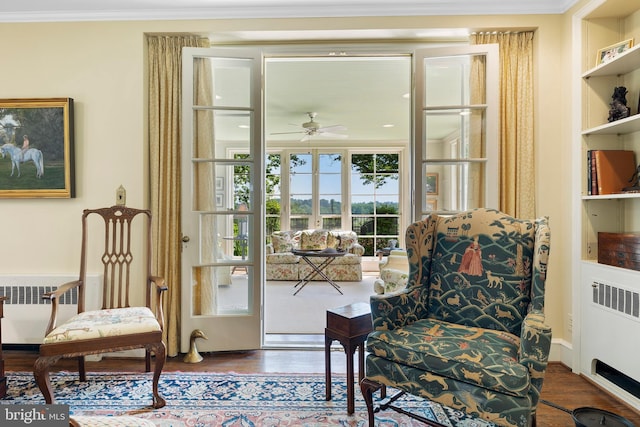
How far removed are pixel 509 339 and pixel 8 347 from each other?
377 cm

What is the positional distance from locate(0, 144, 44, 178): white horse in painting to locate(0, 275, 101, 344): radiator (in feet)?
2.81

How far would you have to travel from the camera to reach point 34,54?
289 cm

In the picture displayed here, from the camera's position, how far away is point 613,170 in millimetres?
2430

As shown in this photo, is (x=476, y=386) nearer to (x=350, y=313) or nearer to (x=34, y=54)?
(x=350, y=313)

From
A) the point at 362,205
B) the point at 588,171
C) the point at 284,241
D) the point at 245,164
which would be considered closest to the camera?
the point at 588,171

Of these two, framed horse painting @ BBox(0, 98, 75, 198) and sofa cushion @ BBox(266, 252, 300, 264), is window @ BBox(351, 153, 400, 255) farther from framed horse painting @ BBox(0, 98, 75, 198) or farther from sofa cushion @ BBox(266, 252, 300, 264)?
framed horse painting @ BBox(0, 98, 75, 198)

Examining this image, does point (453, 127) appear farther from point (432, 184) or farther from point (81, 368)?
point (81, 368)

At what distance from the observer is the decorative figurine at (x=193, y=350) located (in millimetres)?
2797

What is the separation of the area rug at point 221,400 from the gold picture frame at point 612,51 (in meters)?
2.49

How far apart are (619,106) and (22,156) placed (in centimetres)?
446

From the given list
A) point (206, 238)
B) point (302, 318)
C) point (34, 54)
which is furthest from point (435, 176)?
point (34, 54)


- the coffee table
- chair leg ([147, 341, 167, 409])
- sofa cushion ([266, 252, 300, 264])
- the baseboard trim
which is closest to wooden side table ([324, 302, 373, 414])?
chair leg ([147, 341, 167, 409])

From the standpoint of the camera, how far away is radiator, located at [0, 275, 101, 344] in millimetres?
Answer: 2781

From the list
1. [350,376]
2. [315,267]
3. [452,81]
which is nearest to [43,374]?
[350,376]
